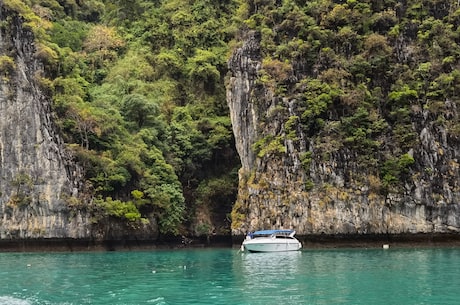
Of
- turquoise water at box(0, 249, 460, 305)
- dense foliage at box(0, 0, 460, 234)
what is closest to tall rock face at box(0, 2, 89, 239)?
dense foliage at box(0, 0, 460, 234)

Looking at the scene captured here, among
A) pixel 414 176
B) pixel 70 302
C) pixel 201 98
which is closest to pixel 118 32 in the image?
pixel 201 98

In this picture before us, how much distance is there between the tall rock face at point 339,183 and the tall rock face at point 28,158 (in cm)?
1167

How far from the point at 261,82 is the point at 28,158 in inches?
669

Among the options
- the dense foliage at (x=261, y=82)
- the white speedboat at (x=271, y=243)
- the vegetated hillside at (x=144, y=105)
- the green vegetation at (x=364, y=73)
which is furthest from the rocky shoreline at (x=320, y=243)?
the green vegetation at (x=364, y=73)

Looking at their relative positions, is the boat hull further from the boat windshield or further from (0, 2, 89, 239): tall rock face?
(0, 2, 89, 239): tall rock face

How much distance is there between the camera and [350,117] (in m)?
37.5

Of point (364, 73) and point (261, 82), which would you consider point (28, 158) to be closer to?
point (261, 82)

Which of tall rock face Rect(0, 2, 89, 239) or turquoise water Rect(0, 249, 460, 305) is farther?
tall rock face Rect(0, 2, 89, 239)

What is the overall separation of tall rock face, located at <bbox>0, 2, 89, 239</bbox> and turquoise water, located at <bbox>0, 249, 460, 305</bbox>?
919 cm

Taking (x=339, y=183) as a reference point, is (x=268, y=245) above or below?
below

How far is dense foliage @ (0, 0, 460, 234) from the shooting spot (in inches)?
1474

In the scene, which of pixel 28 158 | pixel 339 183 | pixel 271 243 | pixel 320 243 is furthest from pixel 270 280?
pixel 28 158

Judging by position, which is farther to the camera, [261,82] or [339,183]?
[261,82]

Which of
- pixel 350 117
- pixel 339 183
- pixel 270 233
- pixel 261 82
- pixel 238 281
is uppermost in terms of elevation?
pixel 261 82
